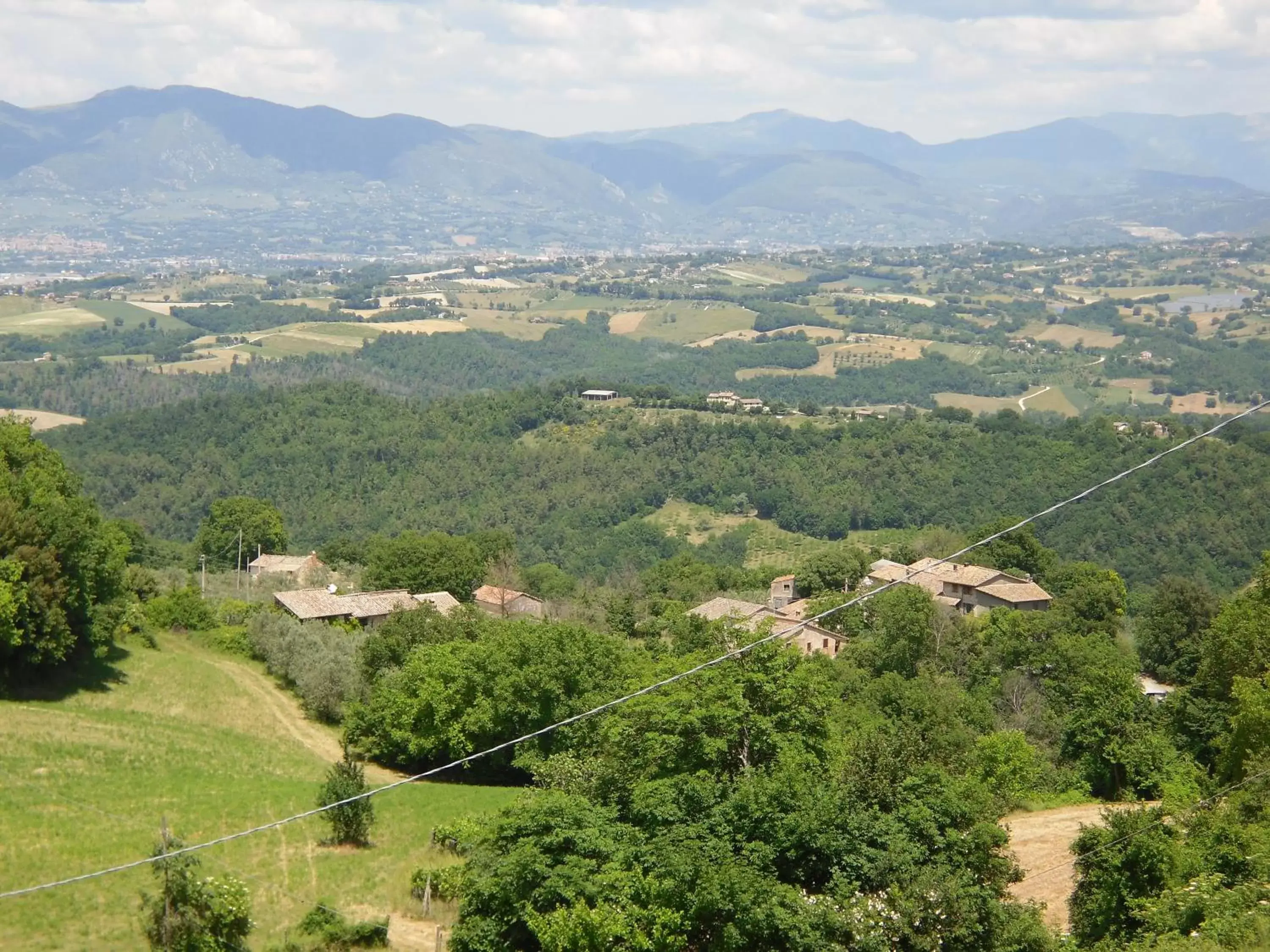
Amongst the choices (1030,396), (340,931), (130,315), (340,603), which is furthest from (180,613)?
(130,315)

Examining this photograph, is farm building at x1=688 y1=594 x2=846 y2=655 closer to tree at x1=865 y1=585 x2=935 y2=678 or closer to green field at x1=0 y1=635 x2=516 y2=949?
tree at x1=865 y1=585 x2=935 y2=678

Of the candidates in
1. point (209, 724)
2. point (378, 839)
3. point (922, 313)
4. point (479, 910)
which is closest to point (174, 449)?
point (209, 724)

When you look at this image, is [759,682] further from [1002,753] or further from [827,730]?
[1002,753]

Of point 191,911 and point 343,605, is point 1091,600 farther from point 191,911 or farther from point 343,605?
point 191,911

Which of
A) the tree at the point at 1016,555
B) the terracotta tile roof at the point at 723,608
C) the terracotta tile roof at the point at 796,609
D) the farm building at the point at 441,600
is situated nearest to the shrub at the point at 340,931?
the farm building at the point at 441,600

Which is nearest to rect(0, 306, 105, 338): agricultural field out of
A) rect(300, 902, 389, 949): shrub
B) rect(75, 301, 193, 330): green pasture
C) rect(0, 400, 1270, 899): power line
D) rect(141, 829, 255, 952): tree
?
rect(75, 301, 193, 330): green pasture

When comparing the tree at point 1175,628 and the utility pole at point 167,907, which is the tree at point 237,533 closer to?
the tree at point 1175,628

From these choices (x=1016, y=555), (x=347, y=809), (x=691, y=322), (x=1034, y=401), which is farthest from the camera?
(x=691, y=322)
